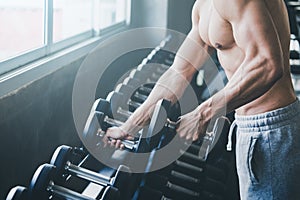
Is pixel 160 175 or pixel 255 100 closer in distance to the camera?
pixel 255 100

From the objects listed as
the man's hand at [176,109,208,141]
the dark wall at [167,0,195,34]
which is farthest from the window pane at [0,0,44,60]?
the dark wall at [167,0,195,34]

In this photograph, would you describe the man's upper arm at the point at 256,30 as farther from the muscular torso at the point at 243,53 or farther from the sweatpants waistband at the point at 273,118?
the sweatpants waistband at the point at 273,118

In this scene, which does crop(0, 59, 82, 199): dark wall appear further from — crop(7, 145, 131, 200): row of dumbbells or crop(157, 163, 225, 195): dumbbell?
crop(157, 163, 225, 195): dumbbell

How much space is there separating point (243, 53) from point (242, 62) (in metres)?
0.05

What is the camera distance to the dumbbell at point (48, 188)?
135 centimetres

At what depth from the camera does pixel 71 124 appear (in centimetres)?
251

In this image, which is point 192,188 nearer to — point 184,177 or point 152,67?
point 184,177

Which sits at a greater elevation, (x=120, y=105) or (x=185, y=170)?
(x=120, y=105)

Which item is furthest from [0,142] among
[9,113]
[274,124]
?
[274,124]

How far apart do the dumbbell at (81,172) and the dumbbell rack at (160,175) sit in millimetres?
26

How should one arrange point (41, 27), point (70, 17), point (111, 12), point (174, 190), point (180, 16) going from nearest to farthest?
point (174, 190) < point (41, 27) < point (70, 17) < point (111, 12) < point (180, 16)

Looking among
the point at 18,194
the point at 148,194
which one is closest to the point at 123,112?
the point at 148,194

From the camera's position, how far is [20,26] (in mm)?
2166

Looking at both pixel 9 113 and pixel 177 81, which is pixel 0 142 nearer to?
pixel 9 113
